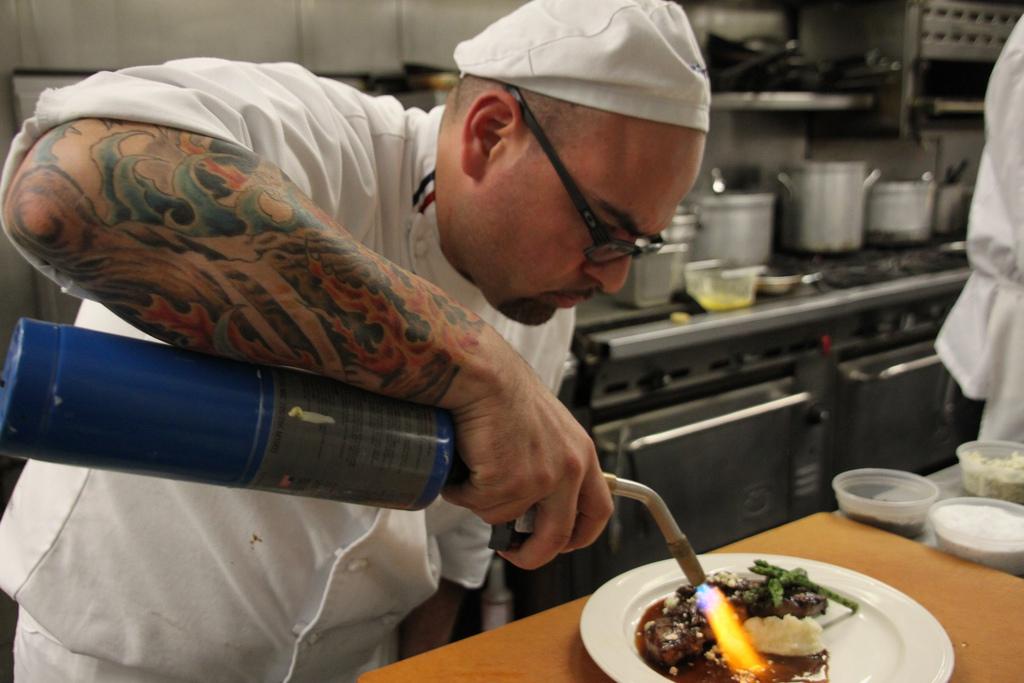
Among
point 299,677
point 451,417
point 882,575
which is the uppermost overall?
point 451,417

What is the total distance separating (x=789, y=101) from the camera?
12.0ft

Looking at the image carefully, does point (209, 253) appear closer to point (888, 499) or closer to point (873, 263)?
point (888, 499)

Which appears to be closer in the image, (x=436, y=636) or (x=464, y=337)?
(x=464, y=337)

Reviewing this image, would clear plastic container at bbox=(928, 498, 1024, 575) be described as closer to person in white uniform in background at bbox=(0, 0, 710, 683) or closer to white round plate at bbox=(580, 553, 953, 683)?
white round plate at bbox=(580, 553, 953, 683)

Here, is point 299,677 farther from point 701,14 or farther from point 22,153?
point 701,14

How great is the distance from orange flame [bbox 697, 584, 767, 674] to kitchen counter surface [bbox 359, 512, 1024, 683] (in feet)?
0.54

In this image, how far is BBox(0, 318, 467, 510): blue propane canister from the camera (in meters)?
0.64

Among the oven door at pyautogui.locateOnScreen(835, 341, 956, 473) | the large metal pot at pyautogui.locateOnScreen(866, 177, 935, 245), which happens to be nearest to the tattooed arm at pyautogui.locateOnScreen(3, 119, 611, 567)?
the oven door at pyautogui.locateOnScreen(835, 341, 956, 473)

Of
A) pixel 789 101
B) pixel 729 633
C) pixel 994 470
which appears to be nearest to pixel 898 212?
pixel 789 101

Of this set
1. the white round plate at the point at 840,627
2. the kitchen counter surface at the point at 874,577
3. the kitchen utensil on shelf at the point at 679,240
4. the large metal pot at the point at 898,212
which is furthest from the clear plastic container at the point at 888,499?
the large metal pot at the point at 898,212

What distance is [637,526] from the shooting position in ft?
8.56

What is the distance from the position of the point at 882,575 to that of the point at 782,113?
11.3ft

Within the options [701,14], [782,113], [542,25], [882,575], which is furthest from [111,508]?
[782,113]

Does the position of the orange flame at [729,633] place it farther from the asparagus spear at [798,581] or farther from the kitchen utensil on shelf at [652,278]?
the kitchen utensil on shelf at [652,278]
